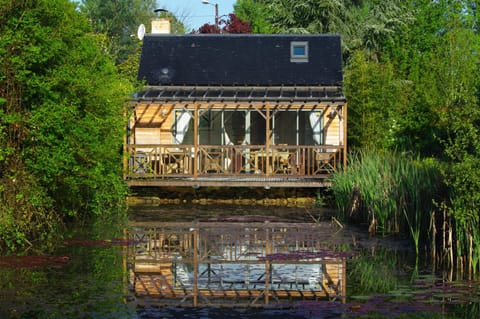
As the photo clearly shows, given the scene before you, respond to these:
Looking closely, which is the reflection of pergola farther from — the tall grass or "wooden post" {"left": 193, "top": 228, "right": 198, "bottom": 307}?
"wooden post" {"left": 193, "top": 228, "right": 198, "bottom": 307}

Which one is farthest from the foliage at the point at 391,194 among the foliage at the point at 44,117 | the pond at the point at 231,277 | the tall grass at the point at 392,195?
the foliage at the point at 44,117

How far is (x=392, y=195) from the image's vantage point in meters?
15.3

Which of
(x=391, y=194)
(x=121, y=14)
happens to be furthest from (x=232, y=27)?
(x=391, y=194)

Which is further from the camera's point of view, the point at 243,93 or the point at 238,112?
the point at 238,112

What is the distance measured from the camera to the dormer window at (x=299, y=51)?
1024 inches

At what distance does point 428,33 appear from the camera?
41.3 m

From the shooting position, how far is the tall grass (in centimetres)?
1389

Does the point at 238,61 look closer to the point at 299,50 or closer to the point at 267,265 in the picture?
the point at 299,50

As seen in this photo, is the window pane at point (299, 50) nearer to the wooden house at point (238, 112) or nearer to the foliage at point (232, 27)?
the wooden house at point (238, 112)

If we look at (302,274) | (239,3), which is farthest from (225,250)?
(239,3)

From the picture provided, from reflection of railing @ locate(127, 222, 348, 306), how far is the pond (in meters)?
0.02

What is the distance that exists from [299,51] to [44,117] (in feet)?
46.9

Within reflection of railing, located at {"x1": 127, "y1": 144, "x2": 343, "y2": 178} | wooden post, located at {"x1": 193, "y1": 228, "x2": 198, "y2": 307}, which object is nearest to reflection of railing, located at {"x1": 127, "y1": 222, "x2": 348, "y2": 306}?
wooden post, located at {"x1": 193, "y1": 228, "x2": 198, "y2": 307}

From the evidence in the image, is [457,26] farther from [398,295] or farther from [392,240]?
[398,295]
